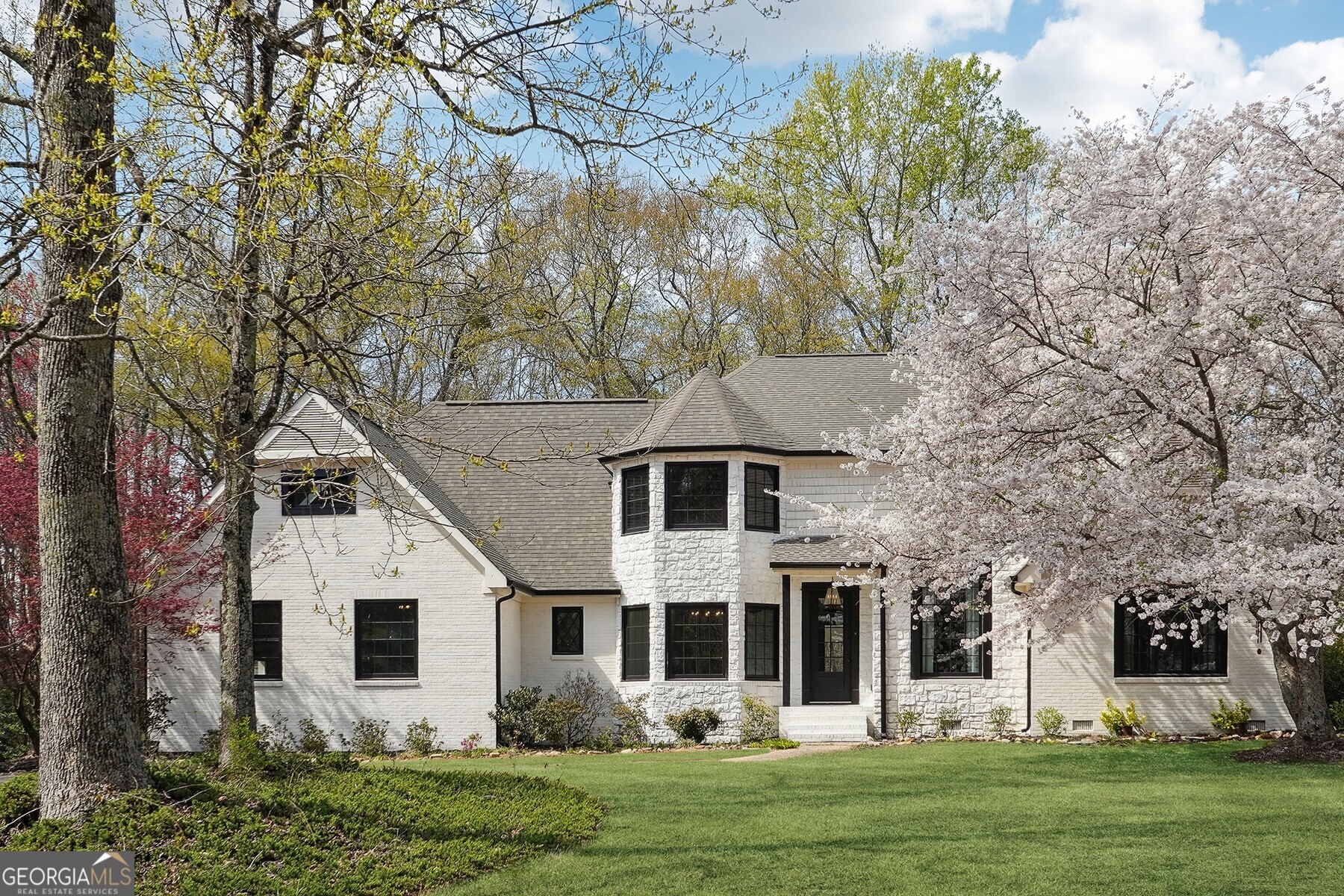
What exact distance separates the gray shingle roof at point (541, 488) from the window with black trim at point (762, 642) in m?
2.55

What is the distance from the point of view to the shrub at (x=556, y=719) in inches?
811

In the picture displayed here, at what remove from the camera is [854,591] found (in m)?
22.0

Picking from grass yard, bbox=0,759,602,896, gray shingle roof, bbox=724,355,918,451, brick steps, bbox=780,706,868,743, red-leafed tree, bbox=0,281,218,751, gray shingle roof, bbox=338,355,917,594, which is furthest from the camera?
gray shingle roof, bbox=724,355,918,451

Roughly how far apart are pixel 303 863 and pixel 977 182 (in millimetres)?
29104

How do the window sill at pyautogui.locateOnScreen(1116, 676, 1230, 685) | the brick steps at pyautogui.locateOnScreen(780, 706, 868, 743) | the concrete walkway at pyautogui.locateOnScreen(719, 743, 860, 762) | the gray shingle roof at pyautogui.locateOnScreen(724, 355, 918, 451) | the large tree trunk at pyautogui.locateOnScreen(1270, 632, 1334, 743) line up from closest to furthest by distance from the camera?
the large tree trunk at pyautogui.locateOnScreen(1270, 632, 1334, 743) < the concrete walkway at pyautogui.locateOnScreen(719, 743, 860, 762) < the brick steps at pyautogui.locateOnScreen(780, 706, 868, 743) < the window sill at pyautogui.locateOnScreen(1116, 676, 1230, 685) < the gray shingle roof at pyautogui.locateOnScreen(724, 355, 918, 451)

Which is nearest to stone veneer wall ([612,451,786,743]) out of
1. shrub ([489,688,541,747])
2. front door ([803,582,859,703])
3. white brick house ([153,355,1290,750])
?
white brick house ([153,355,1290,750])

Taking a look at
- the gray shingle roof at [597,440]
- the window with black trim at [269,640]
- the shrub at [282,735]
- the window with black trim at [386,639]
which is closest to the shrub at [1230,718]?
the gray shingle roof at [597,440]

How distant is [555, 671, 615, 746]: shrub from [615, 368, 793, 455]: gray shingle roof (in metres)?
4.14

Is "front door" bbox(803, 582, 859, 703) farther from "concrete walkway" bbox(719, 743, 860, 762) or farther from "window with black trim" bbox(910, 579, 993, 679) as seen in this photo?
"concrete walkway" bbox(719, 743, 860, 762)

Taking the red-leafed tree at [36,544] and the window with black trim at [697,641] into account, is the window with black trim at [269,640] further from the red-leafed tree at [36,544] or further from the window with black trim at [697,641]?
the window with black trim at [697,641]

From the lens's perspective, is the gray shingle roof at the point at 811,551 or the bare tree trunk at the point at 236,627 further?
the gray shingle roof at the point at 811,551

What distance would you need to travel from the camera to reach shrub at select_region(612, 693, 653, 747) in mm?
21047

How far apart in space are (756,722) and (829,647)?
80.5 inches

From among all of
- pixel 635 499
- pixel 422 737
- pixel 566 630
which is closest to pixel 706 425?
pixel 635 499
